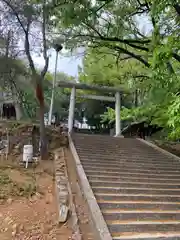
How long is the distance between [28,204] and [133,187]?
288cm

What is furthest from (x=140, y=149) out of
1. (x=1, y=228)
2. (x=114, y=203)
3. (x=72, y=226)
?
(x=1, y=228)

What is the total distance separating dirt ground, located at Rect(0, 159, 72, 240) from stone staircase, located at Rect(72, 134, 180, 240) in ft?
3.76

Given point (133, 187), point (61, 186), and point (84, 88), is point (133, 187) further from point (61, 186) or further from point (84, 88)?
point (84, 88)

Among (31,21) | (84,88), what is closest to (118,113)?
(84,88)

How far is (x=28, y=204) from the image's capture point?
6.29 meters

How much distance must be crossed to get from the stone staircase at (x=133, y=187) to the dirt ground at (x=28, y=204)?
45.1 inches

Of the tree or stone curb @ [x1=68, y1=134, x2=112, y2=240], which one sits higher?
the tree

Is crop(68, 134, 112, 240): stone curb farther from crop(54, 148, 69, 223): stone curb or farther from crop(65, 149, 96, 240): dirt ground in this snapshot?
crop(54, 148, 69, 223): stone curb

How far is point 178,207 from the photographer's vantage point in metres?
6.21

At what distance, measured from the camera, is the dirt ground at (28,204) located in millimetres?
5168

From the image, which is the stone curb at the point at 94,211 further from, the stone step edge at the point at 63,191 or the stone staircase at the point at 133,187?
the stone step edge at the point at 63,191

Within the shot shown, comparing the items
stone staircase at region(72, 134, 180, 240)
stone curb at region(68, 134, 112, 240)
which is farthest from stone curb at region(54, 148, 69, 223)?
stone staircase at region(72, 134, 180, 240)

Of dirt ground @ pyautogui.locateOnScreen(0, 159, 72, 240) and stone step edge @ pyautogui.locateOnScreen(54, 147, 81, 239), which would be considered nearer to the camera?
dirt ground @ pyautogui.locateOnScreen(0, 159, 72, 240)

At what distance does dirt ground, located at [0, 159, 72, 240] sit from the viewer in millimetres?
5168
